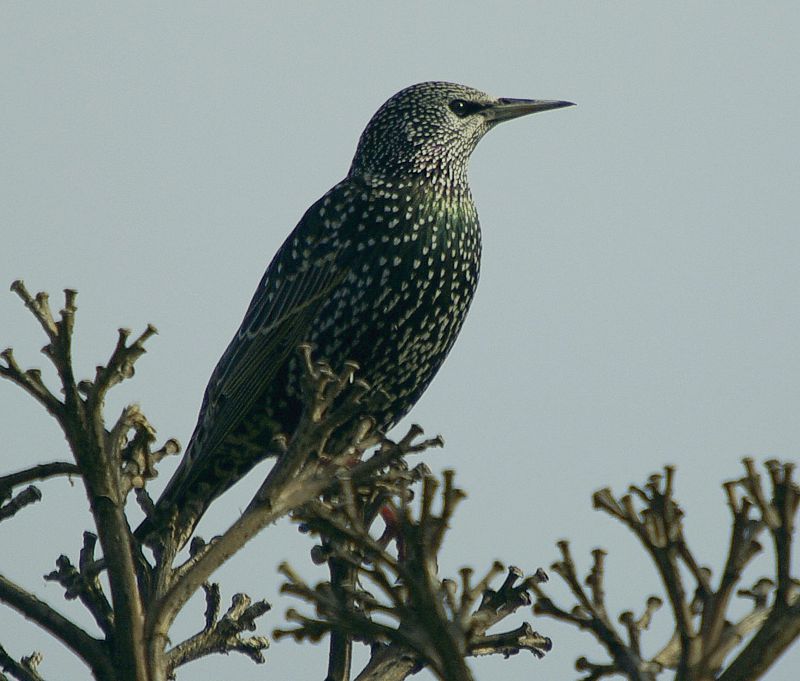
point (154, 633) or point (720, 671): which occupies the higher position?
point (154, 633)

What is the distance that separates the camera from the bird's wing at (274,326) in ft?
18.4

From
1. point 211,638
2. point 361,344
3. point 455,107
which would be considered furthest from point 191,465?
point 455,107

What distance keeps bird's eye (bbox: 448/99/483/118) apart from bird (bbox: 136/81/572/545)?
0.89 feet

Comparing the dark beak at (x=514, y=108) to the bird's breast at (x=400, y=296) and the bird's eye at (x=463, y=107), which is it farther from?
the bird's breast at (x=400, y=296)

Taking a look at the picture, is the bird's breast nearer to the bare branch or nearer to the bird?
the bird

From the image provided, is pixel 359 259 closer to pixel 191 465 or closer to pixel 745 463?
pixel 191 465

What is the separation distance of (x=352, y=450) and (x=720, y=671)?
1356 mm

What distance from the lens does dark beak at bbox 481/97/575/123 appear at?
20.7 ft

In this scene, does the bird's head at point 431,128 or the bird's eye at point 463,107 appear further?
the bird's eye at point 463,107

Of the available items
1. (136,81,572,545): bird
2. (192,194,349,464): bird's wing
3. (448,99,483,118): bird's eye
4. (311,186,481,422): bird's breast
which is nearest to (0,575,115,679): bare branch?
(136,81,572,545): bird

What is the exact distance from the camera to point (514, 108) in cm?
635

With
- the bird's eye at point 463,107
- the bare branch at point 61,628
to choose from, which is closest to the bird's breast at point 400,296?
the bird's eye at point 463,107

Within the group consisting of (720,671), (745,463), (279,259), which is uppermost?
(279,259)

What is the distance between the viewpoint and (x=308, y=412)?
383 cm
